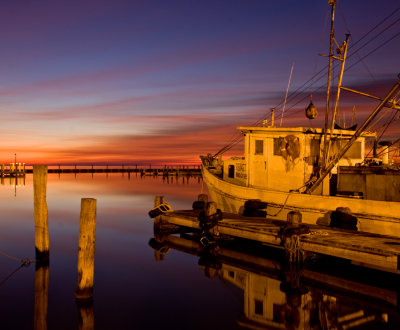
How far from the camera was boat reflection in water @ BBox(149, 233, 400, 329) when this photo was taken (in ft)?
32.1

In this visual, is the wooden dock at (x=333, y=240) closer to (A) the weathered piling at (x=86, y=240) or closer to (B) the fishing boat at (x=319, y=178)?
(B) the fishing boat at (x=319, y=178)

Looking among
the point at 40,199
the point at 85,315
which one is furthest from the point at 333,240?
the point at 40,199

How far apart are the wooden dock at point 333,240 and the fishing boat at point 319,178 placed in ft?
4.40

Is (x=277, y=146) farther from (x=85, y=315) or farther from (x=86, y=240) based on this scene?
(x=85, y=315)

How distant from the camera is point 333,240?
12.1 m

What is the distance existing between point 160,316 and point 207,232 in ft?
20.2

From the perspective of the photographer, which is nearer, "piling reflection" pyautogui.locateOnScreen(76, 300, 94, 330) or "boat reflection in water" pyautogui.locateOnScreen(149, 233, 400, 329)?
"piling reflection" pyautogui.locateOnScreen(76, 300, 94, 330)

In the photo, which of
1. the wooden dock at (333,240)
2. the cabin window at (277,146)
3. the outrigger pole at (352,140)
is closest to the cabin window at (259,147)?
the cabin window at (277,146)

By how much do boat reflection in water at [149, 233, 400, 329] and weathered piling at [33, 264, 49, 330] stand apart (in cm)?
533

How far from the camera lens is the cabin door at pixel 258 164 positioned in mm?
20219

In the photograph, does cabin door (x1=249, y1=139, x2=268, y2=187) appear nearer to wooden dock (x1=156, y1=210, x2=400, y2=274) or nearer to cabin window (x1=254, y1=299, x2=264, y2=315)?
wooden dock (x1=156, y1=210, x2=400, y2=274)

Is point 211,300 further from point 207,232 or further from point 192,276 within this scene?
point 207,232

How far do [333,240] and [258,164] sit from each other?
874 cm

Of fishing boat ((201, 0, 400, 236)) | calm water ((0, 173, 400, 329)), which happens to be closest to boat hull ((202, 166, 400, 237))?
fishing boat ((201, 0, 400, 236))
